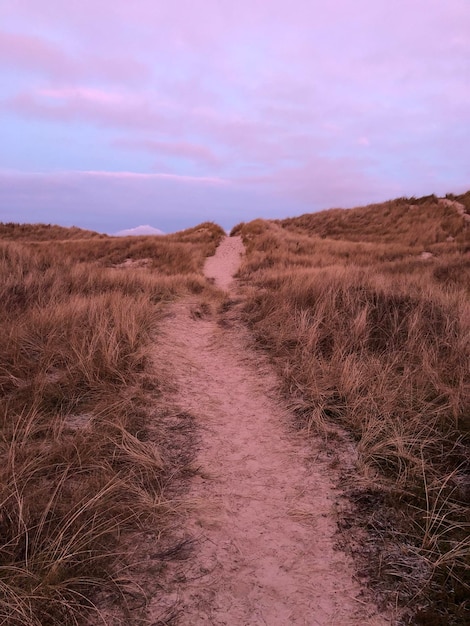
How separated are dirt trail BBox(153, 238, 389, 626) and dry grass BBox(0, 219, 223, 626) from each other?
1.21 feet

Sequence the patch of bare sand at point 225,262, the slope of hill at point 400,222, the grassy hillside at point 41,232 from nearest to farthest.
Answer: the patch of bare sand at point 225,262, the slope of hill at point 400,222, the grassy hillside at point 41,232

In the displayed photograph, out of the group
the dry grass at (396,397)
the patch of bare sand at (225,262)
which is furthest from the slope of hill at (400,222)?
the dry grass at (396,397)

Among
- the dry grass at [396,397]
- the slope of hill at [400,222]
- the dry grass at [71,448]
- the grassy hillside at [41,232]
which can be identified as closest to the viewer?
the dry grass at [71,448]

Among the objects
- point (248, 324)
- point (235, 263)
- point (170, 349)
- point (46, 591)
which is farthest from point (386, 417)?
point (235, 263)

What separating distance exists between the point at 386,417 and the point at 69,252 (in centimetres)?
1719

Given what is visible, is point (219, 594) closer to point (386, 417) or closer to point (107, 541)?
point (107, 541)

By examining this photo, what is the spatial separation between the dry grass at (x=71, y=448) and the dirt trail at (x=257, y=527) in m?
0.37

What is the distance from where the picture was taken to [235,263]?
1691cm

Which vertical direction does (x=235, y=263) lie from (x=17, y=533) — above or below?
above

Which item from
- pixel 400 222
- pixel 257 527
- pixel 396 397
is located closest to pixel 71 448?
pixel 257 527

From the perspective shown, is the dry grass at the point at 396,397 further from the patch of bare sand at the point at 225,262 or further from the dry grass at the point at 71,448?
the patch of bare sand at the point at 225,262

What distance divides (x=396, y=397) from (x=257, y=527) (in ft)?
6.73

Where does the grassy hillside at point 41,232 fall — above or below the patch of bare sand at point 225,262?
above

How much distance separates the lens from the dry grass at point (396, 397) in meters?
2.31
